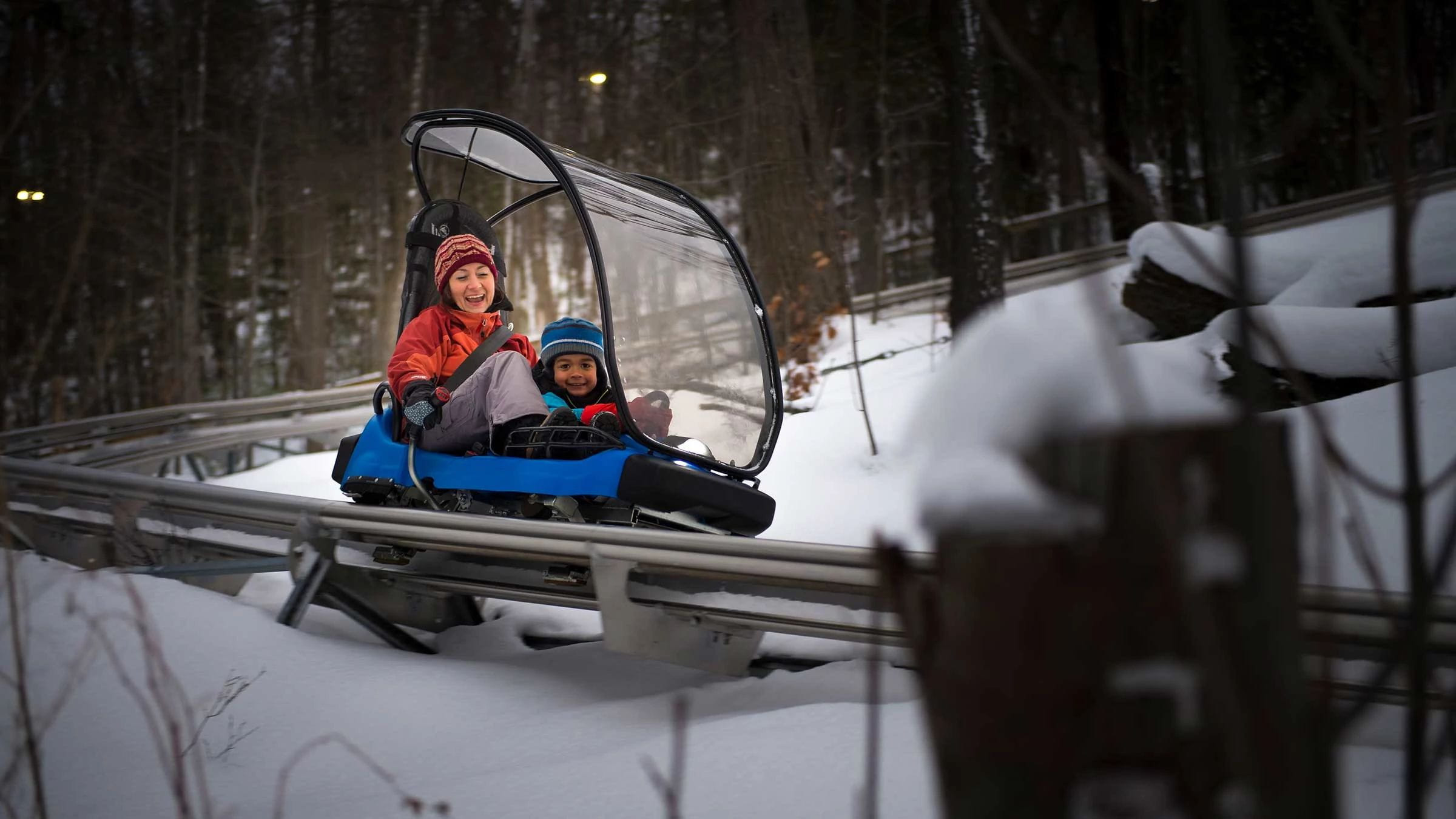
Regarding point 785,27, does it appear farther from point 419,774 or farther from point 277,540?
point 419,774

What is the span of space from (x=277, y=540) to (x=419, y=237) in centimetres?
178

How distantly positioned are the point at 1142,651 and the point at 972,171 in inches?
314

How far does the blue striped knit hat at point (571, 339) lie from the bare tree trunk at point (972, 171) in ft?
14.5

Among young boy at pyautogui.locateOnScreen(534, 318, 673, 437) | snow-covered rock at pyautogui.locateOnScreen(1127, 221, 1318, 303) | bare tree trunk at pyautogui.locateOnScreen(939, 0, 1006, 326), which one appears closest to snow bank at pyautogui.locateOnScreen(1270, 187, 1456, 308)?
snow-covered rock at pyautogui.locateOnScreen(1127, 221, 1318, 303)

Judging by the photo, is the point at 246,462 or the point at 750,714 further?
the point at 246,462

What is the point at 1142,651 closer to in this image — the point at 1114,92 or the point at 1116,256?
the point at 1116,256

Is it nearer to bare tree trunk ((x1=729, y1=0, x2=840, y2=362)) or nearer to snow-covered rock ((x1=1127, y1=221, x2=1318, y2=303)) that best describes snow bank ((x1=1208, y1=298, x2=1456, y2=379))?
snow-covered rock ((x1=1127, y1=221, x2=1318, y2=303))

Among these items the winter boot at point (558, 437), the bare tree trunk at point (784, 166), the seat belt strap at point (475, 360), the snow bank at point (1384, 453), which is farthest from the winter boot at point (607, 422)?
the bare tree trunk at point (784, 166)

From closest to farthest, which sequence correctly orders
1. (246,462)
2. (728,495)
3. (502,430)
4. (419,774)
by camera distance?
(419,774) < (728,495) < (502,430) < (246,462)

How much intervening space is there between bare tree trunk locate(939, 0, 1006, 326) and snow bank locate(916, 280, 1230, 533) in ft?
25.0

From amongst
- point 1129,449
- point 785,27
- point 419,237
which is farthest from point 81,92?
point 1129,449

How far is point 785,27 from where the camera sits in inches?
378

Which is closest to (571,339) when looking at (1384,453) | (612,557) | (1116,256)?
(612,557)

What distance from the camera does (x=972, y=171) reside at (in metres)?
8.23
